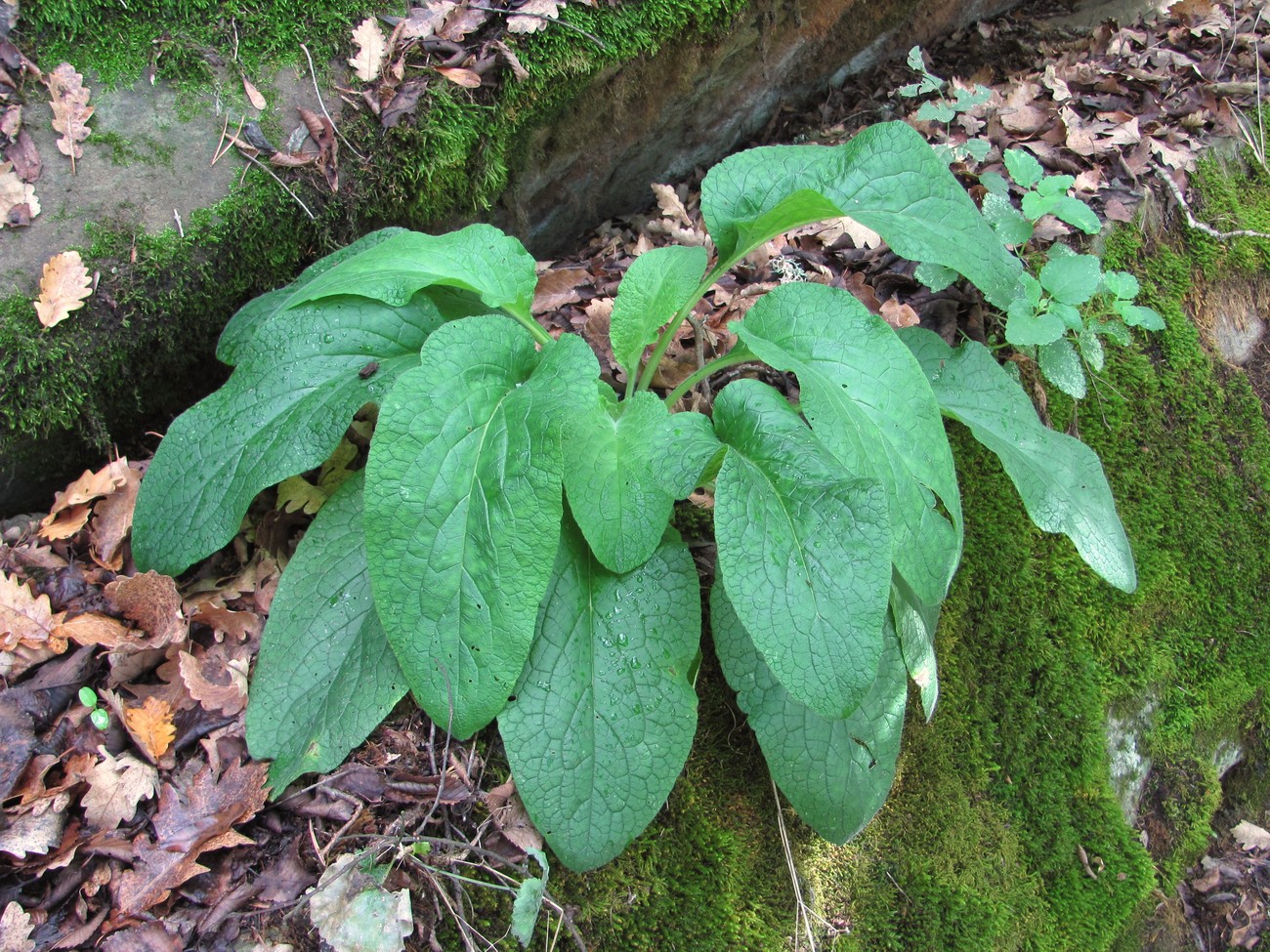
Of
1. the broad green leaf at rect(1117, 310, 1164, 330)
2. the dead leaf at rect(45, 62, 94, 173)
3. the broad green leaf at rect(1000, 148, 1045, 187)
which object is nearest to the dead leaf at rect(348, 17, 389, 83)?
the dead leaf at rect(45, 62, 94, 173)

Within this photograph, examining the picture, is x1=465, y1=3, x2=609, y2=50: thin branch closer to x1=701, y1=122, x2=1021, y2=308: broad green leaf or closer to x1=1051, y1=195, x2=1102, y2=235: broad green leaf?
x1=701, y1=122, x2=1021, y2=308: broad green leaf

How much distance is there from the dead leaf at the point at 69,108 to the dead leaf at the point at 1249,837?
441 cm

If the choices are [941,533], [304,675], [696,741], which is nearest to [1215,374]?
[941,533]

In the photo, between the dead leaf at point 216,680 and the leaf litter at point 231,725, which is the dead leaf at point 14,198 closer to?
the leaf litter at point 231,725

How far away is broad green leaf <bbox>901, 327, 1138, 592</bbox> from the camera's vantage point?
7.51 feet

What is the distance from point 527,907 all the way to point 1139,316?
99.7 inches

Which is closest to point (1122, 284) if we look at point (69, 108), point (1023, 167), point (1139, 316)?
point (1139, 316)

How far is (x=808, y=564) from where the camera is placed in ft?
5.80

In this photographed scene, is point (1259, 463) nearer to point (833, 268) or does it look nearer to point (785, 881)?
point (833, 268)

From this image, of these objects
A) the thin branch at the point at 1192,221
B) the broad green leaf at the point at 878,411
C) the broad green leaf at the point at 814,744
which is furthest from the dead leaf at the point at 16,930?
the thin branch at the point at 1192,221

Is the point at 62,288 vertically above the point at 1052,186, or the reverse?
the point at 62,288

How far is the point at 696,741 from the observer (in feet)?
7.06

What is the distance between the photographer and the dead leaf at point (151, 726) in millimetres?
1900

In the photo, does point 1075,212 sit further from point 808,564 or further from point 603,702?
point 603,702
